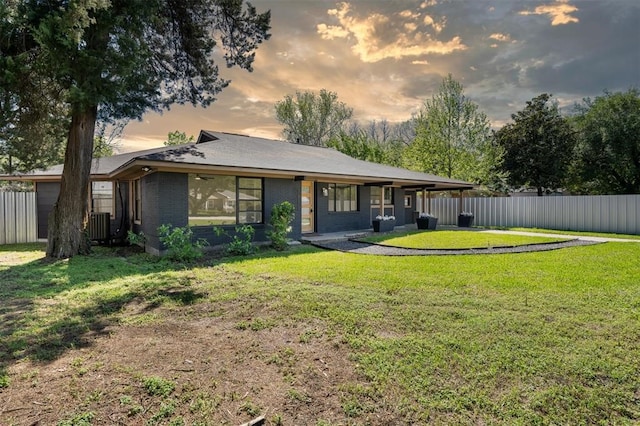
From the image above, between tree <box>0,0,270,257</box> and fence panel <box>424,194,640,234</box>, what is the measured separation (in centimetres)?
1466

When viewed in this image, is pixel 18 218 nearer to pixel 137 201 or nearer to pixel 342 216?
pixel 137 201

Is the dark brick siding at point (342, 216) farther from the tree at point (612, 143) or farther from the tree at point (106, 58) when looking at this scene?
the tree at point (612, 143)

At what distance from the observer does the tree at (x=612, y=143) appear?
839 inches

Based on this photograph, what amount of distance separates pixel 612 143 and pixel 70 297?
2930 centimetres

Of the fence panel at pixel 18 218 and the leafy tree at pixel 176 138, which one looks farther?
the leafy tree at pixel 176 138

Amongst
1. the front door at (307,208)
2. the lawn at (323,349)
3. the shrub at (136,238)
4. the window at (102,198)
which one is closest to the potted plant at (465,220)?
the front door at (307,208)

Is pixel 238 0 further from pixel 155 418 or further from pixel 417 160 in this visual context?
pixel 417 160

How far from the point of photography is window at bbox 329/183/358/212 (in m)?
13.7

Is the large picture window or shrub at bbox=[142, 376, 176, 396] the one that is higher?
the large picture window

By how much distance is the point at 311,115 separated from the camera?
105ft

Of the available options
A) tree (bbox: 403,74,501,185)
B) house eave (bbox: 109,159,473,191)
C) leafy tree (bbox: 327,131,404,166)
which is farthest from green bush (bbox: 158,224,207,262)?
leafy tree (bbox: 327,131,404,166)

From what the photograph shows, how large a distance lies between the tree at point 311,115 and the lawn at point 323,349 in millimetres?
27508

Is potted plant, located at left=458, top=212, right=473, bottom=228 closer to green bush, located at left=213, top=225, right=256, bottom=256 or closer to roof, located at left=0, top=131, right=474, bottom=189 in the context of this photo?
roof, located at left=0, top=131, right=474, bottom=189

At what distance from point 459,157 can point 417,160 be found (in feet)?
9.58
